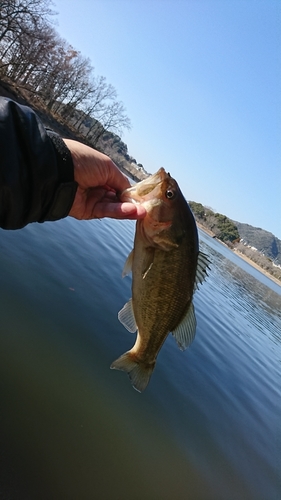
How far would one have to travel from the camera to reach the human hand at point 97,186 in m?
2.88

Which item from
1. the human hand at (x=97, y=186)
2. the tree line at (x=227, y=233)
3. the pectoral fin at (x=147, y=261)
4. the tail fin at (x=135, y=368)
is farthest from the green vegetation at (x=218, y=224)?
the pectoral fin at (x=147, y=261)

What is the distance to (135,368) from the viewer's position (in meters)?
3.22

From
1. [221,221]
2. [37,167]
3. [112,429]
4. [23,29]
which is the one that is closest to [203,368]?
[112,429]

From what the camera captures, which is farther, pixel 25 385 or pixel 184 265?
pixel 25 385

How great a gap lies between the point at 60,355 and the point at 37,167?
4.84 metres

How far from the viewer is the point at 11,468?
4168 millimetres

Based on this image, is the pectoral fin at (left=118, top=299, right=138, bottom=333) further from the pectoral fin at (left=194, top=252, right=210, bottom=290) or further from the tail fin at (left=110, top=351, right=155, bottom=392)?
the pectoral fin at (left=194, top=252, right=210, bottom=290)

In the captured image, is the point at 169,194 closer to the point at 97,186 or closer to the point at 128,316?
the point at 97,186

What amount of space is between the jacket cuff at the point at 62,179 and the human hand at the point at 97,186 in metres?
0.15

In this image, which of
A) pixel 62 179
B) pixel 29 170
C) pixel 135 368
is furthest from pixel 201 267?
pixel 29 170

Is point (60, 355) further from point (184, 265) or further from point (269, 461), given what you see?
point (269, 461)

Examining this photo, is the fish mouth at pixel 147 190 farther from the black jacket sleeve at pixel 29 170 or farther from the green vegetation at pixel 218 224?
the green vegetation at pixel 218 224

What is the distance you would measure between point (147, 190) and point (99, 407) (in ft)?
14.9

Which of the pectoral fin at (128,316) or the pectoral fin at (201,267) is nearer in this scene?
the pectoral fin at (201,267)
